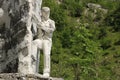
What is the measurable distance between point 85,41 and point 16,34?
2252cm

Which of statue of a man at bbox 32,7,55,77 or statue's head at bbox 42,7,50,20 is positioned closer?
statue of a man at bbox 32,7,55,77

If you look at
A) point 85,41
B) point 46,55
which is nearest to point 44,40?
point 46,55

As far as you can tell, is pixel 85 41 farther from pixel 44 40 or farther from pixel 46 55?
pixel 46 55

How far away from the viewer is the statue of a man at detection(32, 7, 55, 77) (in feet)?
42.8

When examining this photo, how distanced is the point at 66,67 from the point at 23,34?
79.3 ft

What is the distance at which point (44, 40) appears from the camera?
1332cm

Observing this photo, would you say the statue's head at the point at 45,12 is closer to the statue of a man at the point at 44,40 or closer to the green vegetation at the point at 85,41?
the statue of a man at the point at 44,40

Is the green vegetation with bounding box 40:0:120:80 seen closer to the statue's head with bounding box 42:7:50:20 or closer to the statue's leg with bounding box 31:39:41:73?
the statue's head with bounding box 42:7:50:20

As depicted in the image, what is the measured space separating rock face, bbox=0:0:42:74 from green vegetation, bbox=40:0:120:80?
616 inches

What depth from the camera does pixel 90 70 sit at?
3369cm

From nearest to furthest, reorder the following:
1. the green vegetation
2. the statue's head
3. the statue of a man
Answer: the statue of a man < the statue's head < the green vegetation

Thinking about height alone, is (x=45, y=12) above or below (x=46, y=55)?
above

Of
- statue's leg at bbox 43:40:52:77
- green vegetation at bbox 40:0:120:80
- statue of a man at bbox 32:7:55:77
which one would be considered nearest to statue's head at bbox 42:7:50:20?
statue of a man at bbox 32:7:55:77

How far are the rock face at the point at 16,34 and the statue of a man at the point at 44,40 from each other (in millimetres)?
228
